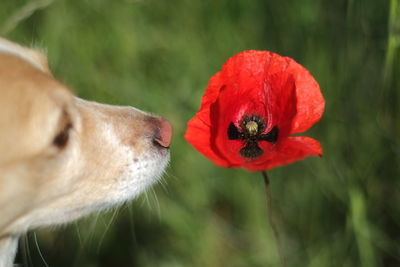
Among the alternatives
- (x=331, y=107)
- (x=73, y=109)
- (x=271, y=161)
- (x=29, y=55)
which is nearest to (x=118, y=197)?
(x=73, y=109)

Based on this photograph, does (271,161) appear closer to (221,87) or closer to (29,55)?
(221,87)

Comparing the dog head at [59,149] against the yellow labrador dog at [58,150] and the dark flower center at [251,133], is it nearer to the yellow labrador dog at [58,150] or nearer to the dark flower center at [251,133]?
the yellow labrador dog at [58,150]

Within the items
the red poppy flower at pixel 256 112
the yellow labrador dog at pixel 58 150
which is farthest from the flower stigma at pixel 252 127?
the yellow labrador dog at pixel 58 150

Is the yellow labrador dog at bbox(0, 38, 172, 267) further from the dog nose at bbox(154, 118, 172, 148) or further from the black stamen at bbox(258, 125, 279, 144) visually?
the black stamen at bbox(258, 125, 279, 144)

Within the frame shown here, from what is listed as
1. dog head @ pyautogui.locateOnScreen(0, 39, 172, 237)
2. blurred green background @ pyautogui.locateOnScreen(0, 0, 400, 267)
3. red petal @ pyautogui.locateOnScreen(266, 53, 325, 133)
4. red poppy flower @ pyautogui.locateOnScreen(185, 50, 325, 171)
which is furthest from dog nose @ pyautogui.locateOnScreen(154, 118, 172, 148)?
red petal @ pyautogui.locateOnScreen(266, 53, 325, 133)

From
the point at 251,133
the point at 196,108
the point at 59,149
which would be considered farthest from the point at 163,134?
the point at 196,108
